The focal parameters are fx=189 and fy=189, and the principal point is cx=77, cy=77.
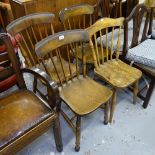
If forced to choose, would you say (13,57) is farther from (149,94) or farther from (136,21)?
(149,94)

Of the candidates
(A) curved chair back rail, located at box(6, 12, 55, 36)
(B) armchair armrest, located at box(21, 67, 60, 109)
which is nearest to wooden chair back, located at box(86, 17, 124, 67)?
(A) curved chair back rail, located at box(6, 12, 55, 36)

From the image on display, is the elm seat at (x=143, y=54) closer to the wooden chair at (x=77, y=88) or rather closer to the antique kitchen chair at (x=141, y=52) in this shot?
the antique kitchen chair at (x=141, y=52)

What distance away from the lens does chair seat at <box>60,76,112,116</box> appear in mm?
1431

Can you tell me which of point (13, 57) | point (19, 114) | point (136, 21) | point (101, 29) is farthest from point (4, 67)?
point (136, 21)

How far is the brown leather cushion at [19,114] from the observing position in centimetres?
117

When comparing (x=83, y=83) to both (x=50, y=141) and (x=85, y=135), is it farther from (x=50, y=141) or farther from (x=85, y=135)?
(x=50, y=141)

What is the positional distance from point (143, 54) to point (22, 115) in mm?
1296

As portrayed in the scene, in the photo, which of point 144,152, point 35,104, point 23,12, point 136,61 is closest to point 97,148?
point 144,152

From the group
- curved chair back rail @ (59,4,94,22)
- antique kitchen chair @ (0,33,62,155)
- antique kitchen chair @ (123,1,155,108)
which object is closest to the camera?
antique kitchen chair @ (0,33,62,155)

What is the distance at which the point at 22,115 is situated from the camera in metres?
1.27

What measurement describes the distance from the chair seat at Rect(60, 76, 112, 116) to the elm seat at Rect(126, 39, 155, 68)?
540mm

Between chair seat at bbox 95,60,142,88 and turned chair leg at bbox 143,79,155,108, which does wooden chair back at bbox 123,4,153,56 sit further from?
turned chair leg at bbox 143,79,155,108

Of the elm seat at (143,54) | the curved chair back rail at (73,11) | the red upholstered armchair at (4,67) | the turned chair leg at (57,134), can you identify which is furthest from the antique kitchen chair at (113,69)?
the red upholstered armchair at (4,67)

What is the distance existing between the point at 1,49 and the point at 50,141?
3.12 ft
